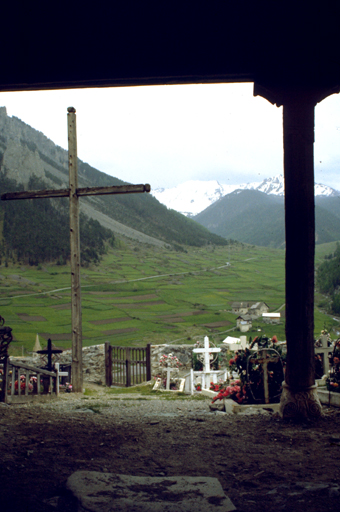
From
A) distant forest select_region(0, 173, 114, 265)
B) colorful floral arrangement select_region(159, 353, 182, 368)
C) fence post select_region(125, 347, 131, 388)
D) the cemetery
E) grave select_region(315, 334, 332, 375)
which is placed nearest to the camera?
the cemetery

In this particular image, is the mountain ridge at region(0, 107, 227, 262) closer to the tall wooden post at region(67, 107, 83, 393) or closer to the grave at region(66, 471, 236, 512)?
the tall wooden post at region(67, 107, 83, 393)

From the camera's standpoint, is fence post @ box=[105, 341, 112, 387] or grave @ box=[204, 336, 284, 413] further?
fence post @ box=[105, 341, 112, 387]

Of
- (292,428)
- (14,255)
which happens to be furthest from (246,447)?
(14,255)

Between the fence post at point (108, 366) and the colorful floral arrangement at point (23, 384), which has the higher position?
the colorful floral arrangement at point (23, 384)

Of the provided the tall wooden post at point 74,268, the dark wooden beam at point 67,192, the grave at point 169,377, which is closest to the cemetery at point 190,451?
the tall wooden post at point 74,268

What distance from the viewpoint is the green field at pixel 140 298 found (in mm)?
52781

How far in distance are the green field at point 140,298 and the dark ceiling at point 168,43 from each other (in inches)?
1309

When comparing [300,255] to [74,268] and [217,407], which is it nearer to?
[217,407]

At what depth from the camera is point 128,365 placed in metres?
14.8

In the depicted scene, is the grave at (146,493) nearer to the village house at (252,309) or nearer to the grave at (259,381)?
the grave at (259,381)

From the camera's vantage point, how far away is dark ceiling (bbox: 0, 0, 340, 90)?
13.3ft

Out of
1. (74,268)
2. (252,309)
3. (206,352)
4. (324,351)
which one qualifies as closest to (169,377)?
(206,352)

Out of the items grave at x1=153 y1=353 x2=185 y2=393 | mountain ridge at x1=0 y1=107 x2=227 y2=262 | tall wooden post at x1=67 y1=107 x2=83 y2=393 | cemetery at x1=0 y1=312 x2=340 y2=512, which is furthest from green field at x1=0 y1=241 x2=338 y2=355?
cemetery at x1=0 y1=312 x2=340 y2=512

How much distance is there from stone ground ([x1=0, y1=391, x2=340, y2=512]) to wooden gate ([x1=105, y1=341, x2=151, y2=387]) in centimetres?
933
